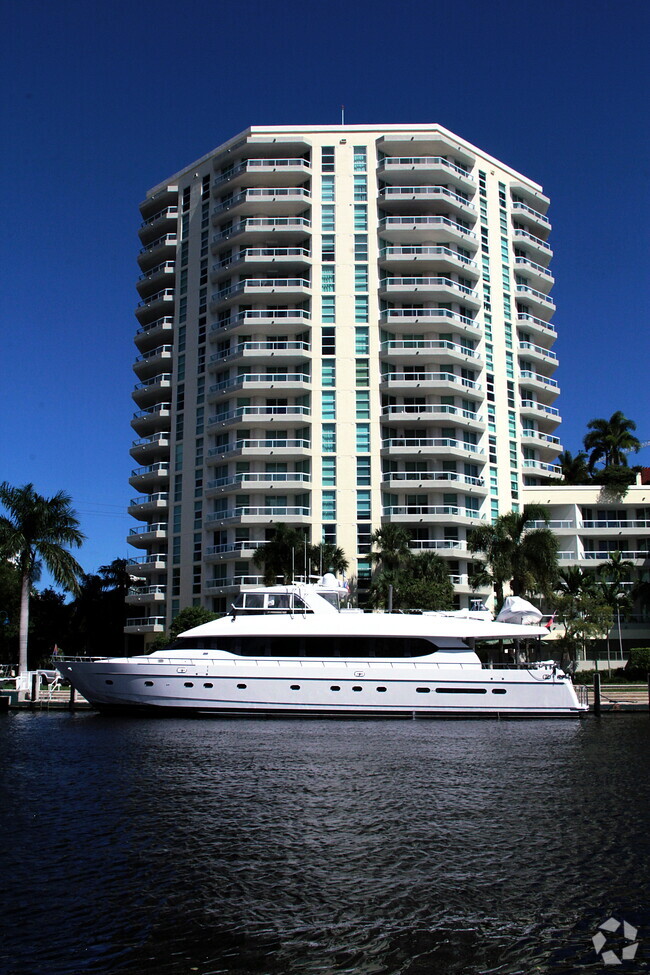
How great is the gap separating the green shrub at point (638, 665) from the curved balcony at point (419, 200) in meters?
42.1

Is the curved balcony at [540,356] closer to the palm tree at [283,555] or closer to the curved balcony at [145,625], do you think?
the palm tree at [283,555]

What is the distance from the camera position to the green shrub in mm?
55719

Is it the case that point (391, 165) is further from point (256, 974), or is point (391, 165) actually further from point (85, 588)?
point (256, 974)

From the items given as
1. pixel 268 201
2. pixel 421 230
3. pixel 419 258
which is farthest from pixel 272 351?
pixel 421 230

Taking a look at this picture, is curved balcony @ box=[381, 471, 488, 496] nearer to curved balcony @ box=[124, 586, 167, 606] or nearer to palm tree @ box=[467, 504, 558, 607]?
palm tree @ box=[467, 504, 558, 607]

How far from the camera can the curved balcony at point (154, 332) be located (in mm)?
80938

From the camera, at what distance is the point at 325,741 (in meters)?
30.5

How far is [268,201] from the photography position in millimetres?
75188

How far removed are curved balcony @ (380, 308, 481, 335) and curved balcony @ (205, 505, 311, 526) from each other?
1814 cm

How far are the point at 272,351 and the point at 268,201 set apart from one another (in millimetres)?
13934

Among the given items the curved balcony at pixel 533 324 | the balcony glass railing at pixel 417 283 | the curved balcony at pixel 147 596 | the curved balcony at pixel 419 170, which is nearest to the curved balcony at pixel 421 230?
the curved balcony at pixel 419 170

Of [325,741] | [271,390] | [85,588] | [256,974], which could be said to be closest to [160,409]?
[271,390]

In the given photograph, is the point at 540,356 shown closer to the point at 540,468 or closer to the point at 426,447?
the point at 540,468

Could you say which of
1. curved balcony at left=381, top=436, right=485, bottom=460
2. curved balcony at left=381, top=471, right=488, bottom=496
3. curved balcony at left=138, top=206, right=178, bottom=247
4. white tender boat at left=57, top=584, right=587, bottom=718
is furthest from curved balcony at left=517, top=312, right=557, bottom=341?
white tender boat at left=57, top=584, right=587, bottom=718
